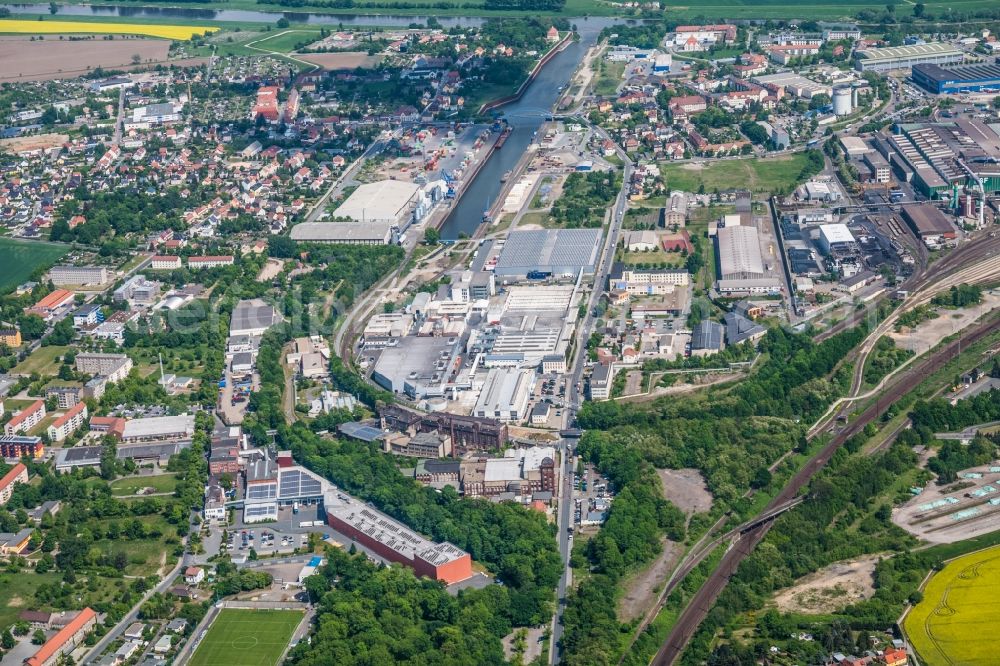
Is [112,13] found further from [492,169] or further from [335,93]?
[492,169]

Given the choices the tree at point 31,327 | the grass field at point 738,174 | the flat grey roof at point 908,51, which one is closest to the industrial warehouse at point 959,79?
the flat grey roof at point 908,51

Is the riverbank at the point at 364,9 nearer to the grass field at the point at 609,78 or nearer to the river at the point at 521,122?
the river at the point at 521,122

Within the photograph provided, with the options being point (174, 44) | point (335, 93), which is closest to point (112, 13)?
point (174, 44)

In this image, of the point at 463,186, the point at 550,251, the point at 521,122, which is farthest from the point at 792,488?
the point at 521,122

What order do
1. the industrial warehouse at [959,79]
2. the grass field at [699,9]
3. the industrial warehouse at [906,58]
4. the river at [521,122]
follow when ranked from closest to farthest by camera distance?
the river at [521,122]
the industrial warehouse at [959,79]
the industrial warehouse at [906,58]
the grass field at [699,9]

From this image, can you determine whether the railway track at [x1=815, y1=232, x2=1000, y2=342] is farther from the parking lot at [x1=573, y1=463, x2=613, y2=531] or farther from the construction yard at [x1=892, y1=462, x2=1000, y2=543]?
the parking lot at [x1=573, y1=463, x2=613, y2=531]

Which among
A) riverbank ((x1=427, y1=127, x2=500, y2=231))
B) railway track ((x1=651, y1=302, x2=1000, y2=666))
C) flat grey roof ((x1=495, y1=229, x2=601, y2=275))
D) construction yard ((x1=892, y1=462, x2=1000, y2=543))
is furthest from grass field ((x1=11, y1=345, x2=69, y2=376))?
construction yard ((x1=892, y1=462, x2=1000, y2=543))

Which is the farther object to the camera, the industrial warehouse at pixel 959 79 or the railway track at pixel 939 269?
the industrial warehouse at pixel 959 79
